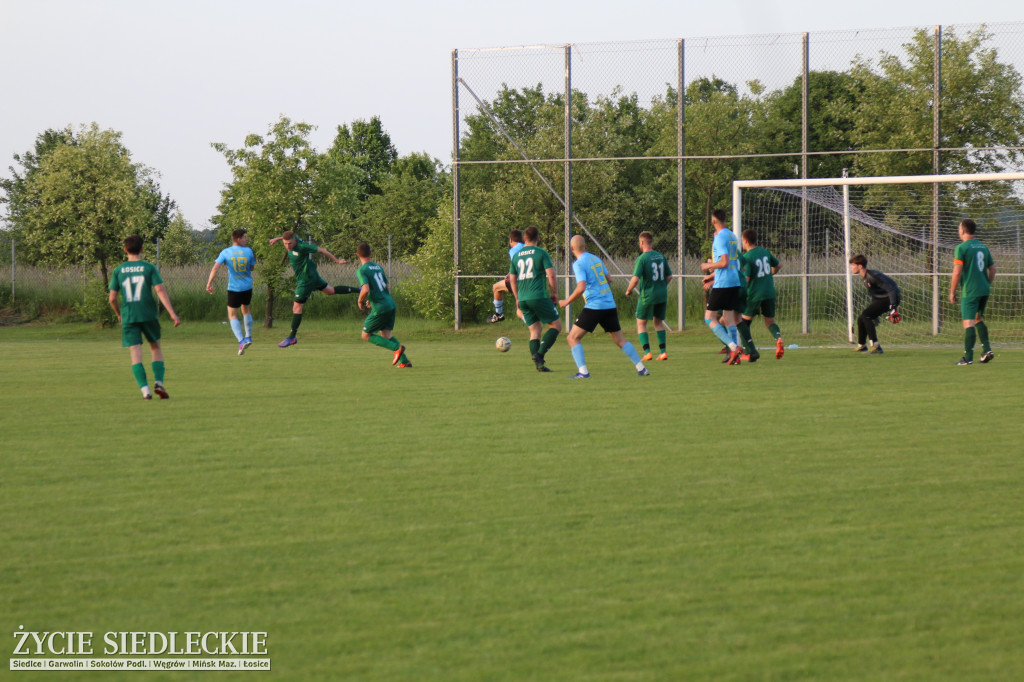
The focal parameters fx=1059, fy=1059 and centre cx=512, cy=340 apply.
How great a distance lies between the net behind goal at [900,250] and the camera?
2206 cm

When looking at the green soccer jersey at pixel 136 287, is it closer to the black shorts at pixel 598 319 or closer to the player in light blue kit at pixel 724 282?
the black shorts at pixel 598 319

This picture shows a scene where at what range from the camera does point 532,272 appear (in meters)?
15.2

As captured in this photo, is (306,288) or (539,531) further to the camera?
(306,288)

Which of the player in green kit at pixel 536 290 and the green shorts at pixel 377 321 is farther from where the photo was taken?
the green shorts at pixel 377 321

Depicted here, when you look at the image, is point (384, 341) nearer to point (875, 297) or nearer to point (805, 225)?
point (875, 297)

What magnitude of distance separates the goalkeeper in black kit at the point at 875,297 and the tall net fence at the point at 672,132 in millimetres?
4574

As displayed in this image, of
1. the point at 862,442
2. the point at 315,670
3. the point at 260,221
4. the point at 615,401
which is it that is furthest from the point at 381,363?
the point at 315,670

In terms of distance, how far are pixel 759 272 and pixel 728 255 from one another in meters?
0.80

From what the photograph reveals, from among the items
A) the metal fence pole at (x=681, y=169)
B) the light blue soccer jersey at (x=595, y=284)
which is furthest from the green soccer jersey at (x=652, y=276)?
the metal fence pole at (x=681, y=169)

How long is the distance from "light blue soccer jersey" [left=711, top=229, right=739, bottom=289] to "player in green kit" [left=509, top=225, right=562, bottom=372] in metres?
2.77

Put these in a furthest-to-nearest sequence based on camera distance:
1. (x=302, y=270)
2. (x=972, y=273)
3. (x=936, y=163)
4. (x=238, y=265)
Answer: (x=936, y=163)
(x=302, y=270)
(x=238, y=265)
(x=972, y=273)

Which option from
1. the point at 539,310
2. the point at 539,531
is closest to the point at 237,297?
the point at 539,310

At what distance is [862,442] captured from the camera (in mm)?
8680

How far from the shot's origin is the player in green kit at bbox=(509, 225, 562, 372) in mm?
15102
